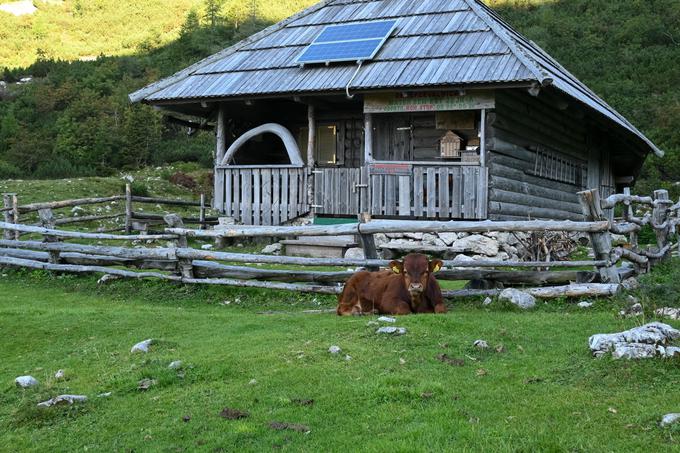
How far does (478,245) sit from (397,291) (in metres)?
6.28

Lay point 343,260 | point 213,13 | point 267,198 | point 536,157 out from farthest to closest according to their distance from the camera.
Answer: point 213,13 < point 536,157 < point 267,198 < point 343,260

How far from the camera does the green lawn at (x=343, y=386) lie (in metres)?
4.73

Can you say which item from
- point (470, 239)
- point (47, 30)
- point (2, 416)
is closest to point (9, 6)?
point (47, 30)

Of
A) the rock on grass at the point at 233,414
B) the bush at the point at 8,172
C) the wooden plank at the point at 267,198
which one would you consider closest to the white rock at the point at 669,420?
the rock on grass at the point at 233,414

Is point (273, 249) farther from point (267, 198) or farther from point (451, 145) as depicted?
point (451, 145)

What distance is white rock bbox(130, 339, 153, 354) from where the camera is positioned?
7.54 meters

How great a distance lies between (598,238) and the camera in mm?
9445

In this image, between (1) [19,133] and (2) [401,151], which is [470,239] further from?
(1) [19,133]

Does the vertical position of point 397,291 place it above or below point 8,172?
below

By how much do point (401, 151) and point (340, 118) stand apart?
2.16 meters

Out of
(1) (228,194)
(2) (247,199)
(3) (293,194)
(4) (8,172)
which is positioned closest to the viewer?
(3) (293,194)

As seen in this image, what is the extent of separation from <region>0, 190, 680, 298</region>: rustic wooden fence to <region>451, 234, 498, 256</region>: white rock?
2.86 m

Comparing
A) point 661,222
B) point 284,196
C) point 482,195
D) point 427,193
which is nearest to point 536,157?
point 482,195

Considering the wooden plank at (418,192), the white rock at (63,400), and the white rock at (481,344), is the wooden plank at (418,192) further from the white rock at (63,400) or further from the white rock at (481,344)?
the white rock at (63,400)
